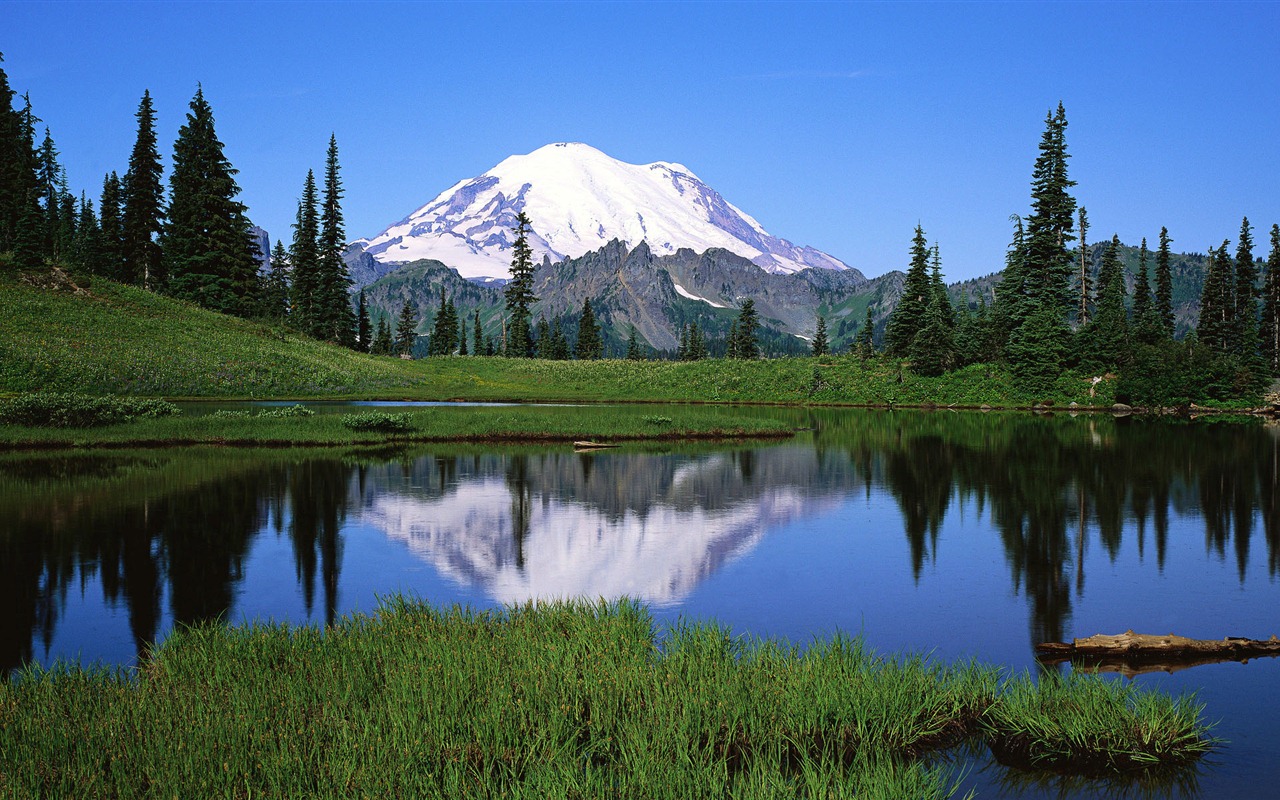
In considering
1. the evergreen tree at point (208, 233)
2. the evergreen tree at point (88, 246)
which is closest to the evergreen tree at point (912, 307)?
the evergreen tree at point (208, 233)

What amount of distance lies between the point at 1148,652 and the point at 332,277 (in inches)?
4447

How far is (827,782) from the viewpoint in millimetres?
7359

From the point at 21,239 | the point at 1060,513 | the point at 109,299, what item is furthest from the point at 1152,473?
the point at 21,239

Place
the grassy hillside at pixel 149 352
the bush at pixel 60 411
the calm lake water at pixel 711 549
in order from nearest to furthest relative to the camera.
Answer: the calm lake water at pixel 711 549
the bush at pixel 60 411
the grassy hillside at pixel 149 352

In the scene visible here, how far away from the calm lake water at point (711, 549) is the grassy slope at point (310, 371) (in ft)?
98.9

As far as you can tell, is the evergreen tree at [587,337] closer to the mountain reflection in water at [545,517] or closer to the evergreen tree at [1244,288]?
the evergreen tree at [1244,288]

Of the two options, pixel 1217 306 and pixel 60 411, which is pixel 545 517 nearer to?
pixel 60 411

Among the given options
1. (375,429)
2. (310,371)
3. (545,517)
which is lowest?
(545,517)

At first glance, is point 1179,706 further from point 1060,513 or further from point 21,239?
point 21,239

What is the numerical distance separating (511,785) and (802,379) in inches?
3609

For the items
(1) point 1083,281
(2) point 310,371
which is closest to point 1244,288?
(1) point 1083,281

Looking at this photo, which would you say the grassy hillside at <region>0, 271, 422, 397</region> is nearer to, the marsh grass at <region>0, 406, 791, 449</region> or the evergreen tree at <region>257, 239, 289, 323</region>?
the marsh grass at <region>0, 406, 791, 449</region>

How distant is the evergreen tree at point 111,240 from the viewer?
96312mm

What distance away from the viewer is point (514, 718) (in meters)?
8.55
